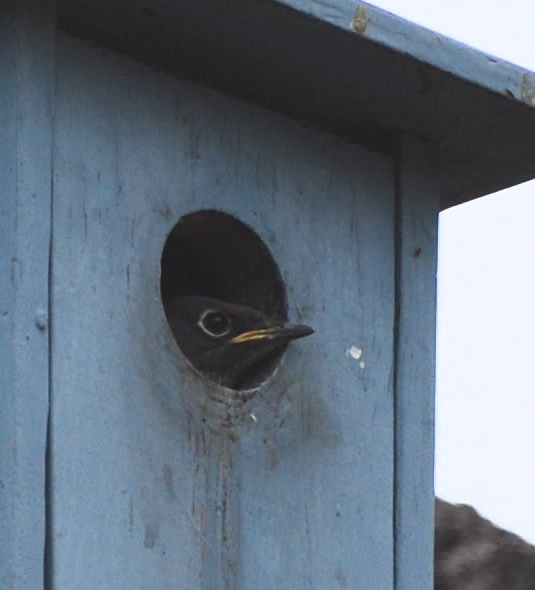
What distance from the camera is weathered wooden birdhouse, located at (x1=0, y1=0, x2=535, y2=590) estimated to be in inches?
134

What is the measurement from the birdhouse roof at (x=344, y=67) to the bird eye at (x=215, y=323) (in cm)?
32

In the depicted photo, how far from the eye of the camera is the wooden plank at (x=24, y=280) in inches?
130

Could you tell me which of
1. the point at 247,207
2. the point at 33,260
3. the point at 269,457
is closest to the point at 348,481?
the point at 269,457

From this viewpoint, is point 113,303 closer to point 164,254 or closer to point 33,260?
point 33,260

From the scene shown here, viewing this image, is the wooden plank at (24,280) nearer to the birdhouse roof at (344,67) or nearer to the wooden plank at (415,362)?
the birdhouse roof at (344,67)

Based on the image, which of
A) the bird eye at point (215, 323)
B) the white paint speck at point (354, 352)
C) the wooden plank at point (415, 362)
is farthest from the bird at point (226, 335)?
the wooden plank at point (415, 362)

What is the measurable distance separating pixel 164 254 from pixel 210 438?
0.56 metres

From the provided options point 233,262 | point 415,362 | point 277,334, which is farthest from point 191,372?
point 415,362

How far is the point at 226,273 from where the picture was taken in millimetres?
3941

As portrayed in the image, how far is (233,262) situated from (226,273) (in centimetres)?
7

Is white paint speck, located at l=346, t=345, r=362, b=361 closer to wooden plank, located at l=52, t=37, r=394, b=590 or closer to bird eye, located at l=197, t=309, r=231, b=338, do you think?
wooden plank, located at l=52, t=37, r=394, b=590

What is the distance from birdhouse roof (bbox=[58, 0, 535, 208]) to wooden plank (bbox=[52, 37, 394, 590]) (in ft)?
0.14

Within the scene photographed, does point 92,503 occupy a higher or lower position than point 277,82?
lower

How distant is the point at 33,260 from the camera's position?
134 inches
